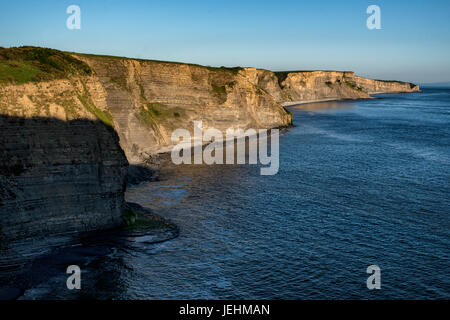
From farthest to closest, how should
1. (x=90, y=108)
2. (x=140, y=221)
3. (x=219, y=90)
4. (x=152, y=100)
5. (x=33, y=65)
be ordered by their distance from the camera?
(x=219, y=90) < (x=152, y=100) < (x=140, y=221) < (x=90, y=108) < (x=33, y=65)

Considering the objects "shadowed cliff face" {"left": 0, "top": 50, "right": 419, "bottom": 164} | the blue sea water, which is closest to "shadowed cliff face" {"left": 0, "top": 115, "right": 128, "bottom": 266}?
"shadowed cliff face" {"left": 0, "top": 50, "right": 419, "bottom": 164}

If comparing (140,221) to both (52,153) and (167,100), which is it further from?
(167,100)

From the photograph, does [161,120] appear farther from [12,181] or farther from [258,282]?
[258,282]

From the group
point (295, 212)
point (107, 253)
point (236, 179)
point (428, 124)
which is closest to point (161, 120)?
point (236, 179)

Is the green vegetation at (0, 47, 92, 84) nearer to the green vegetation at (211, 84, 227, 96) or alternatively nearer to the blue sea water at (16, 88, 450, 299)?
the blue sea water at (16, 88, 450, 299)

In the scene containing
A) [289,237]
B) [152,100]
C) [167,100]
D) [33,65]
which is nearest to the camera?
[33,65]

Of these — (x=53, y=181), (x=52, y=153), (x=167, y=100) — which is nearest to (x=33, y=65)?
(x=52, y=153)
